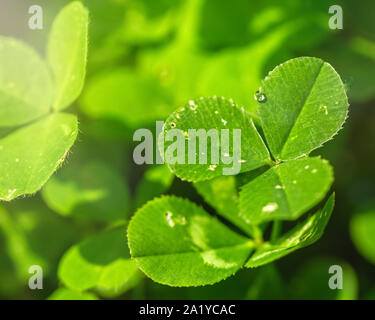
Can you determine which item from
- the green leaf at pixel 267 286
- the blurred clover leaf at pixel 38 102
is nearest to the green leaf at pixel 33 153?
the blurred clover leaf at pixel 38 102

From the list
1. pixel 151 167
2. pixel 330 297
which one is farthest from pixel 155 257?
pixel 330 297

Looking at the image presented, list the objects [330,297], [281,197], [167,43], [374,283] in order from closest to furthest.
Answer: [281,197]
[330,297]
[374,283]
[167,43]

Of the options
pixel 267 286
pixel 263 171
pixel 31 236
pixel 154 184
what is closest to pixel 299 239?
pixel 263 171

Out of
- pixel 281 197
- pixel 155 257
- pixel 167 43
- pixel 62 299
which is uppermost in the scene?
pixel 167 43

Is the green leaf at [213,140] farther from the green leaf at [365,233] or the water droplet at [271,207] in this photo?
the green leaf at [365,233]

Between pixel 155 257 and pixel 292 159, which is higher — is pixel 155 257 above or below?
below

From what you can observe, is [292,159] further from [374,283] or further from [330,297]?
[374,283]

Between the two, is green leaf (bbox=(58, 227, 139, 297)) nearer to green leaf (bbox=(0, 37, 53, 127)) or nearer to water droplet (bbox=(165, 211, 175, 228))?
water droplet (bbox=(165, 211, 175, 228))

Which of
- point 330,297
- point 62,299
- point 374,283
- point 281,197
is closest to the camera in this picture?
point 281,197
